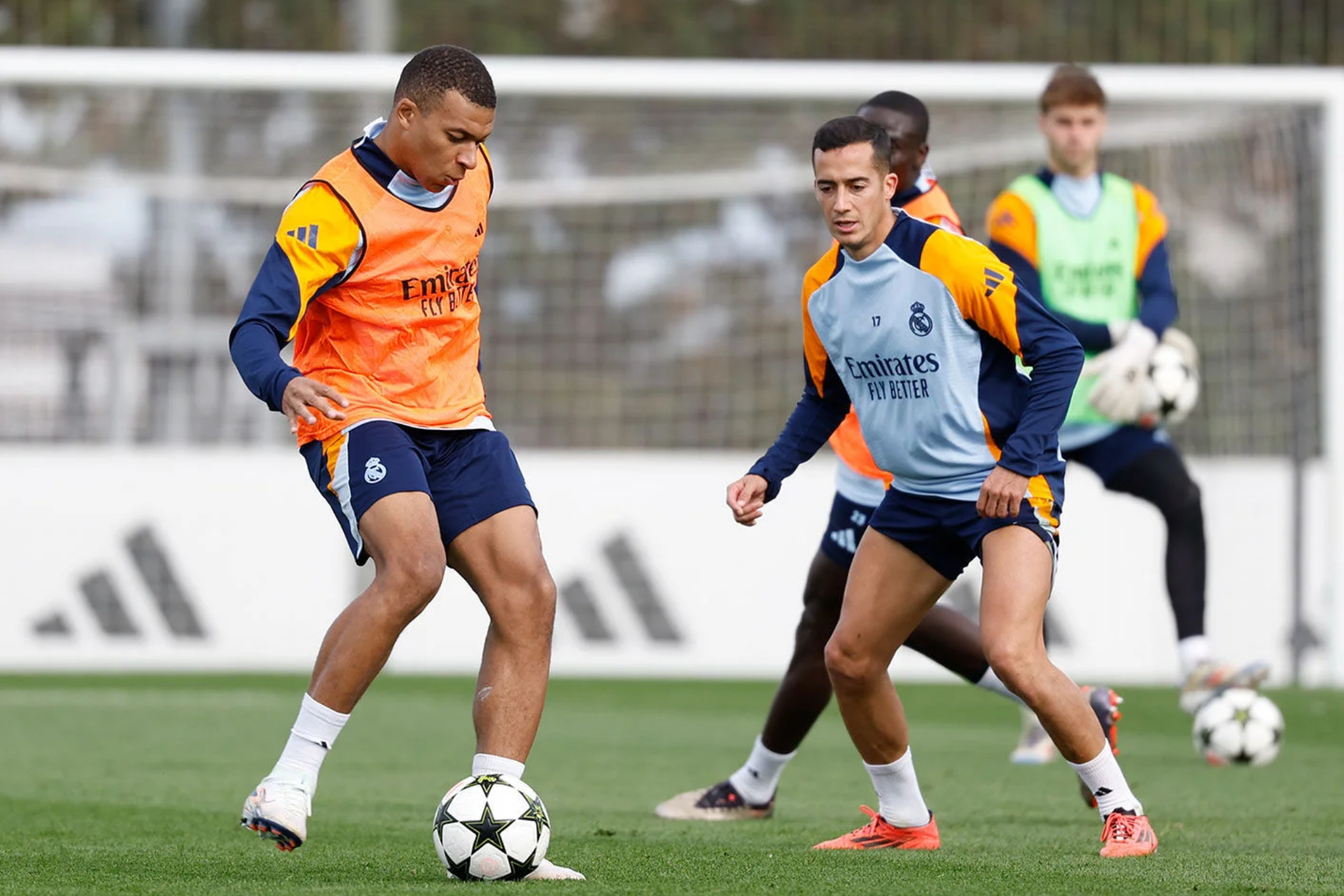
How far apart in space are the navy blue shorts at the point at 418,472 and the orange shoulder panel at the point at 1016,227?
3226 mm

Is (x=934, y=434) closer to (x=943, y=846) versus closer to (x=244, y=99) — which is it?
(x=943, y=846)

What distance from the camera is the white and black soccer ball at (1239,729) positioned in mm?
7598

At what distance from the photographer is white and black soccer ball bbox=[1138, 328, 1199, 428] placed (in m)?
7.61

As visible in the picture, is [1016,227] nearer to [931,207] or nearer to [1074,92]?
[1074,92]

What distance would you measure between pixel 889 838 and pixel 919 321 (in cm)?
137

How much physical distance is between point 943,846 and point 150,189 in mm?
9430

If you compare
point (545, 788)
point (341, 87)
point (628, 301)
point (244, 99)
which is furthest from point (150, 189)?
point (545, 788)

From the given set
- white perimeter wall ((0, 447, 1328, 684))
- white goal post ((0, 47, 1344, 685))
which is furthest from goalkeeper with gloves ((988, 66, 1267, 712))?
white perimeter wall ((0, 447, 1328, 684))

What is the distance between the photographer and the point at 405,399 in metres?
4.98

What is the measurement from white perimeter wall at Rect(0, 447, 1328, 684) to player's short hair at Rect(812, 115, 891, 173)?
24.3 ft

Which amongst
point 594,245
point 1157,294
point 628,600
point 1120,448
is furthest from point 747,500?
point 594,245

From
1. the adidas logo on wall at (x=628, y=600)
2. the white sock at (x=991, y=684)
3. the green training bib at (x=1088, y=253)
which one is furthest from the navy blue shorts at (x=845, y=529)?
the adidas logo on wall at (x=628, y=600)

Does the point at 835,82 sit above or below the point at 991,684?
above

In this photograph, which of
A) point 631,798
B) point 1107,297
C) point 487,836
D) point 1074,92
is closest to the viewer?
point 487,836
